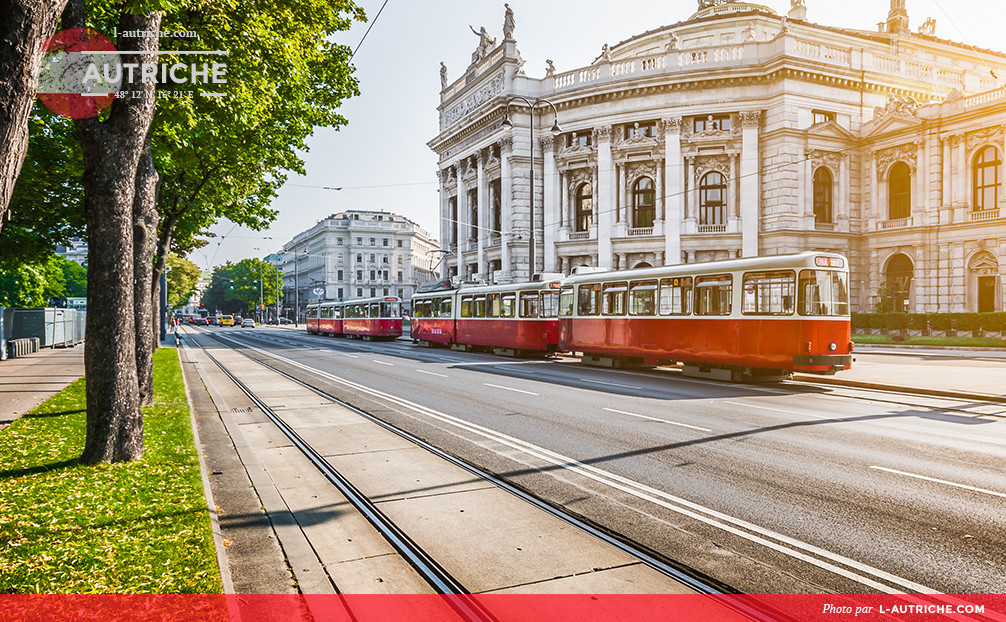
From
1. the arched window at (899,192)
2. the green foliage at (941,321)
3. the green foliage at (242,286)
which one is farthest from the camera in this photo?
the green foliage at (242,286)

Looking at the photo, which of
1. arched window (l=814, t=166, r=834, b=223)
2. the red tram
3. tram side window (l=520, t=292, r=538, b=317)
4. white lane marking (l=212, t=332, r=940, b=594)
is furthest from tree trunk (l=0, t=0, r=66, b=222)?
arched window (l=814, t=166, r=834, b=223)

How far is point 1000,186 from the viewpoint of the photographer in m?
37.1

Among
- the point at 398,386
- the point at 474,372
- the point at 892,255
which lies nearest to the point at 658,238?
the point at 892,255

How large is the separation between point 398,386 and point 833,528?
1265 centimetres

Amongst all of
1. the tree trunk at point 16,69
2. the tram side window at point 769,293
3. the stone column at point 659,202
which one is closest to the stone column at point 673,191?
the stone column at point 659,202

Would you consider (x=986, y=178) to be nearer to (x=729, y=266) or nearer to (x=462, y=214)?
(x=729, y=266)

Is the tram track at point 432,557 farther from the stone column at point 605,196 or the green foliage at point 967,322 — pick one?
the stone column at point 605,196

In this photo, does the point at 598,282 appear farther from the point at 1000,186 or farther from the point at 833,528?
the point at 1000,186

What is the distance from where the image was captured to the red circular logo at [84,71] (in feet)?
24.5

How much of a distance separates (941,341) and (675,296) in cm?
1972

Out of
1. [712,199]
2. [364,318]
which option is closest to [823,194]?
[712,199]

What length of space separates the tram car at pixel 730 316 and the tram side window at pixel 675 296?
0.10 ft

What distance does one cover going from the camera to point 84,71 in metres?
7.67

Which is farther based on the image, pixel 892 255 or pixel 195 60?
pixel 892 255
